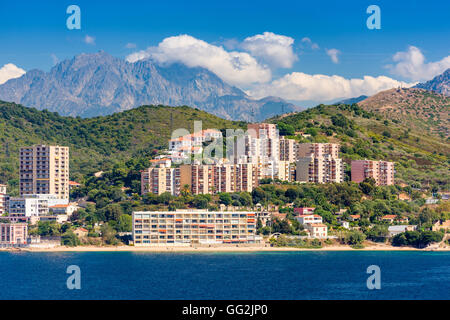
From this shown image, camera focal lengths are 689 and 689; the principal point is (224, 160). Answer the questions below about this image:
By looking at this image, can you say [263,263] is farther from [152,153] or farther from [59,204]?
[152,153]

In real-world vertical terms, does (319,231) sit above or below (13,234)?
below

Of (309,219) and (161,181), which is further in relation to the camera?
(161,181)

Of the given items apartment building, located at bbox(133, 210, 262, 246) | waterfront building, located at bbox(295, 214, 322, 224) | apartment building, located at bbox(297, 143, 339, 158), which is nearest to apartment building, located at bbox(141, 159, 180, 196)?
apartment building, located at bbox(133, 210, 262, 246)

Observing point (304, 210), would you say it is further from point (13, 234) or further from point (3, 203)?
point (3, 203)

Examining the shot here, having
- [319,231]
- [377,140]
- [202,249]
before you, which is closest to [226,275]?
[202,249]
